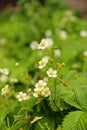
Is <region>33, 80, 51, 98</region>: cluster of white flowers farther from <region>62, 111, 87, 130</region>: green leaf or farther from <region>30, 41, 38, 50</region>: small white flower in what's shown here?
<region>30, 41, 38, 50</region>: small white flower

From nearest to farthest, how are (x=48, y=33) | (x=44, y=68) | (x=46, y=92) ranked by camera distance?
(x=46, y=92) → (x=44, y=68) → (x=48, y=33)

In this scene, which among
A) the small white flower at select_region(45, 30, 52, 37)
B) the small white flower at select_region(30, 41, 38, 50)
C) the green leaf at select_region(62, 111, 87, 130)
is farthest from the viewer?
the small white flower at select_region(45, 30, 52, 37)

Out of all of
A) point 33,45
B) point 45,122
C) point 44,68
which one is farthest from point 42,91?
point 33,45

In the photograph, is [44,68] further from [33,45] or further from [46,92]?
[33,45]

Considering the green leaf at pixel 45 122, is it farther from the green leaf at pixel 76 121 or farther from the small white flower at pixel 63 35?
the small white flower at pixel 63 35

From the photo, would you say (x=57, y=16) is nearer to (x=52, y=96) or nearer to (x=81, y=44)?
(x=81, y=44)

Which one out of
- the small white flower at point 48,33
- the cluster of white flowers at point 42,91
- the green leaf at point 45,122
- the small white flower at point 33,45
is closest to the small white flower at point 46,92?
the cluster of white flowers at point 42,91

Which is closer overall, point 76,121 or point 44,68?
point 76,121

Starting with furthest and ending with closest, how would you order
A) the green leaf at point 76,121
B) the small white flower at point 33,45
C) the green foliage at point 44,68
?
the small white flower at point 33,45, the green foliage at point 44,68, the green leaf at point 76,121

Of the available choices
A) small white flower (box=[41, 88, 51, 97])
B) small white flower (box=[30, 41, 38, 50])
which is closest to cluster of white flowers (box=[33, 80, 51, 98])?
small white flower (box=[41, 88, 51, 97])

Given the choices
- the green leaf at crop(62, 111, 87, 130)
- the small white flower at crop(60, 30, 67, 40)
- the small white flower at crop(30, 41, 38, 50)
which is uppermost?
the small white flower at crop(60, 30, 67, 40)
